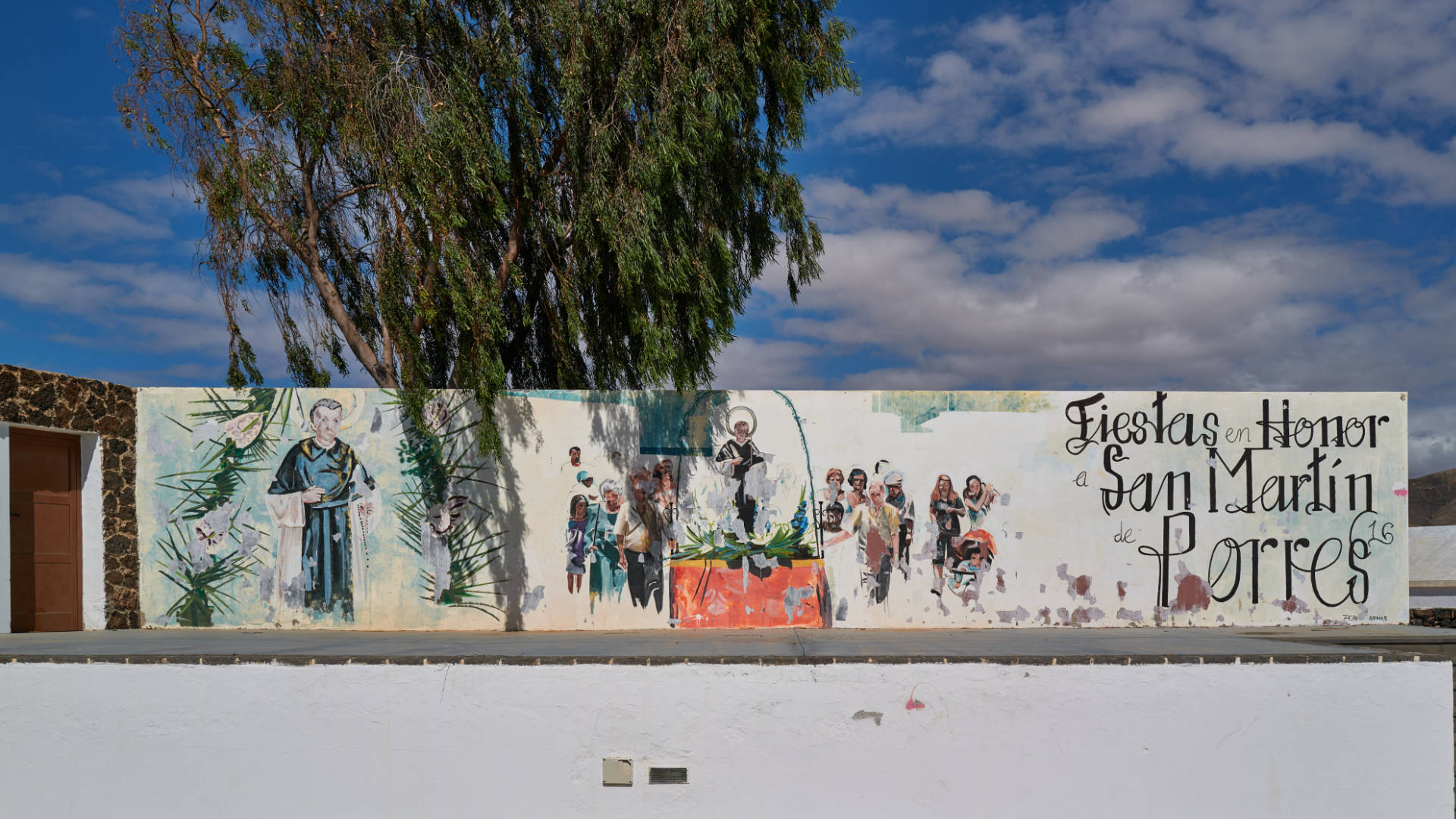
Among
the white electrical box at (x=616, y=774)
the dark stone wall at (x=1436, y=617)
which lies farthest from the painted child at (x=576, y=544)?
the dark stone wall at (x=1436, y=617)

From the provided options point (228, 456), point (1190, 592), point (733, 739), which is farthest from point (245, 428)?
point (1190, 592)

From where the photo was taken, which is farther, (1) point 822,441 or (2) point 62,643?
(1) point 822,441

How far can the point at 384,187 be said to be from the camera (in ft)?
27.8

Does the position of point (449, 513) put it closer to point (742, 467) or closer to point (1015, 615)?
point (742, 467)

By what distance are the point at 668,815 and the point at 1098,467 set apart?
5.65 m

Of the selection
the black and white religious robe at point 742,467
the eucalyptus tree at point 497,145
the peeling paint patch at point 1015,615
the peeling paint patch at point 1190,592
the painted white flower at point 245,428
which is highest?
the eucalyptus tree at point 497,145

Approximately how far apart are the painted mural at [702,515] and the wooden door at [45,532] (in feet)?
2.04

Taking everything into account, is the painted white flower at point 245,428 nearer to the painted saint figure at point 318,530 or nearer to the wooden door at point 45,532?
the painted saint figure at point 318,530

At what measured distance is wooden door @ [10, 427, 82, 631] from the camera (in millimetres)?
7930

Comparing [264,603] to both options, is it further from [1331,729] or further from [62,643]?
[1331,729]

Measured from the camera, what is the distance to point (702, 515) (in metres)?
8.56

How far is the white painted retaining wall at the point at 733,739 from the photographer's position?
18.7ft

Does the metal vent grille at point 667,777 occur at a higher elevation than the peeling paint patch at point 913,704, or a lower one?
lower

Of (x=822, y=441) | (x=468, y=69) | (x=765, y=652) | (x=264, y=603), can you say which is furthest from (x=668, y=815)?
(x=468, y=69)
